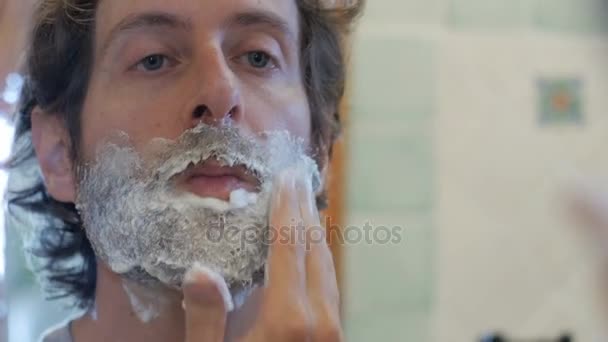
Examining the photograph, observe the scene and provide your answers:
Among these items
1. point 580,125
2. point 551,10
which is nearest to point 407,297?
point 580,125

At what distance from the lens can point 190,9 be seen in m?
0.64

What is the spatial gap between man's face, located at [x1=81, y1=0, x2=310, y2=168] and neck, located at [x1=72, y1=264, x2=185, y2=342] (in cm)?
15

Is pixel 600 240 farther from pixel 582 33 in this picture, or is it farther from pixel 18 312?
pixel 18 312

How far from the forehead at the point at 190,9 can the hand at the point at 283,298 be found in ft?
0.60

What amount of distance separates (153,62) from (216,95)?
9 cm

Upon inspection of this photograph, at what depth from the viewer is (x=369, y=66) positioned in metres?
0.99

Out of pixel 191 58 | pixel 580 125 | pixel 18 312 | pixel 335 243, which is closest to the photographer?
pixel 191 58

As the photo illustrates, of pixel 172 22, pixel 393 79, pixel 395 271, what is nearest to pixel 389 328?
pixel 395 271

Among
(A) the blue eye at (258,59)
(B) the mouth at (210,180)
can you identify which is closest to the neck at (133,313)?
(B) the mouth at (210,180)

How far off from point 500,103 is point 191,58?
57 centimetres

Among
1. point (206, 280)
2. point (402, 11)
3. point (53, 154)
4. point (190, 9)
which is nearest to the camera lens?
point (206, 280)

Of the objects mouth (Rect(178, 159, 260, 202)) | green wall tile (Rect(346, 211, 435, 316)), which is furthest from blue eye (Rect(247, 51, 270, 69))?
green wall tile (Rect(346, 211, 435, 316))

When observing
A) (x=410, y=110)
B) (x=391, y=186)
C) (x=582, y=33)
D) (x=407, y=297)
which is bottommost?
(x=407, y=297)

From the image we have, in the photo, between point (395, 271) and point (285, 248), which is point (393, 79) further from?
point (285, 248)
